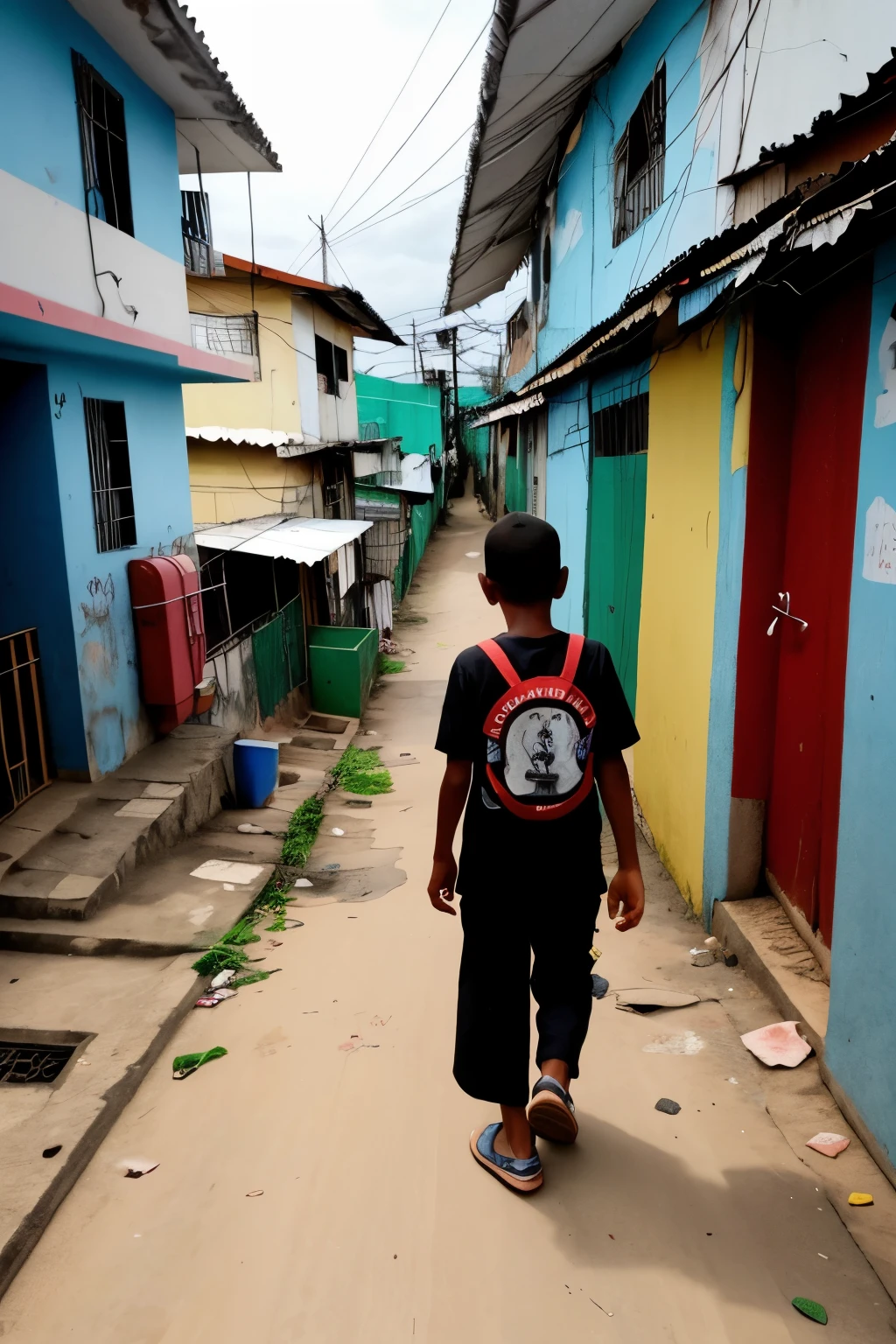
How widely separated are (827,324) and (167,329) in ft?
22.1

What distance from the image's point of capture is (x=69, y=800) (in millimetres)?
6285

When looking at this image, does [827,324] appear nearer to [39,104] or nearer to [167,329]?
[39,104]

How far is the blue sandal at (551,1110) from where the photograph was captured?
249 cm

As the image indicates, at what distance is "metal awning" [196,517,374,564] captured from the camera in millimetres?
9844

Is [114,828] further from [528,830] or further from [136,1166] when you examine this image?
[528,830]

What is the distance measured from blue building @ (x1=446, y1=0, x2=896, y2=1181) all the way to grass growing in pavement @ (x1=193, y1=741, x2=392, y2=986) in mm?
2516

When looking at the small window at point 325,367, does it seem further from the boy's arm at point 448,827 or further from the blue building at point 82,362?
the boy's arm at point 448,827

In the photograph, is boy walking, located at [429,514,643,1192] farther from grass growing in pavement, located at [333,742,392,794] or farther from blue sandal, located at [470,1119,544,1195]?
grass growing in pavement, located at [333,742,392,794]

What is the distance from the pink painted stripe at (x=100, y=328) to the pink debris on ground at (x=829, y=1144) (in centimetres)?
506

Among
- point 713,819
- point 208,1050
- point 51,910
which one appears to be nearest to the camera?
point 208,1050

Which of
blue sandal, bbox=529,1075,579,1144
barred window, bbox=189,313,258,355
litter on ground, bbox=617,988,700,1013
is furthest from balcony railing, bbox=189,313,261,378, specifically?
blue sandal, bbox=529,1075,579,1144

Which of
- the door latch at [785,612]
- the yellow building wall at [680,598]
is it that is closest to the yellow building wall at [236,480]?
the yellow building wall at [680,598]

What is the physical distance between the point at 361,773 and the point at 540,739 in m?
7.28

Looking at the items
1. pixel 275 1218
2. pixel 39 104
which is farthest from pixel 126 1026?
pixel 39 104
